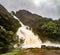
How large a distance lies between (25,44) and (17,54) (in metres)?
26.0

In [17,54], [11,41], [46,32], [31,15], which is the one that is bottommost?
[17,54]

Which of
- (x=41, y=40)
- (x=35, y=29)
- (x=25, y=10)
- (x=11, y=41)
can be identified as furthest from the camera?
(x=25, y=10)

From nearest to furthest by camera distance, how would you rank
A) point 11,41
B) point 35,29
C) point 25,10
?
point 11,41 → point 35,29 → point 25,10

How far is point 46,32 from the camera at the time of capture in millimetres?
68625

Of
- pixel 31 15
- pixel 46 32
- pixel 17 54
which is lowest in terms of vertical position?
pixel 17 54

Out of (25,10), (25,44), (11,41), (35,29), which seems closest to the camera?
(11,41)

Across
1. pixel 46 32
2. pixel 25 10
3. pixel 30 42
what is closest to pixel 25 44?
pixel 30 42

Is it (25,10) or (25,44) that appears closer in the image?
(25,44)

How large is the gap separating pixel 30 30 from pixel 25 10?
40479mm

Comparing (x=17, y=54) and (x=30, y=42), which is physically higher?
(x=30, y=42)

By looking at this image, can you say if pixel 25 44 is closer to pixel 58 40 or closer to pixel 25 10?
pixel 58 40

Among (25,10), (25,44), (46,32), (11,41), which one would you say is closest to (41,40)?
(46,32)

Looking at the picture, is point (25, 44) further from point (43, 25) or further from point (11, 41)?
point (43, 25)

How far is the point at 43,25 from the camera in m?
72.3
